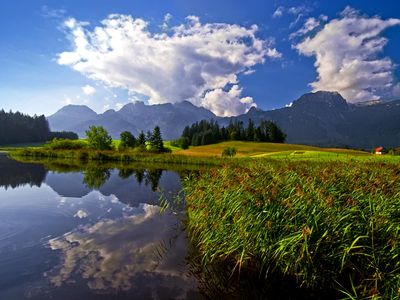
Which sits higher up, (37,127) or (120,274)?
(37,127)

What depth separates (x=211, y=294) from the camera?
8461 millimetres

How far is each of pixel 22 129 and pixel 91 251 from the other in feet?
585

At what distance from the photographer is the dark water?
8.57 m

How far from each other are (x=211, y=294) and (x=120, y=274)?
3.18 metres

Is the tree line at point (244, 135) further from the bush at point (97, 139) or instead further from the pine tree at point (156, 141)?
the bush at point (97, 139)

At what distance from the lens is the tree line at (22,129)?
153 meters

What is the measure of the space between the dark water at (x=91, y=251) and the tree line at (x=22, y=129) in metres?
159

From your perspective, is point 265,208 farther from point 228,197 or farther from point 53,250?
point 53,250

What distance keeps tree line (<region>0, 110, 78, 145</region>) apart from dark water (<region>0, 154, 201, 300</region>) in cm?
15865

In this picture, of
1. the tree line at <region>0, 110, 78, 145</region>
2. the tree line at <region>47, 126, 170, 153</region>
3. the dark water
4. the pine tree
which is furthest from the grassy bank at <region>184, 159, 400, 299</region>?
the tree line at <region>0, 110, 78, 145</region>

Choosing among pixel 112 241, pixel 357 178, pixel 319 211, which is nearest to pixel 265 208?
pixel 319 211

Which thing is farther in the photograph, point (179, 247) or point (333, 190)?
point (179, 247)

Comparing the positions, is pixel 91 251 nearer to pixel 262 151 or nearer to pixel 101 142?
pixel 101 142

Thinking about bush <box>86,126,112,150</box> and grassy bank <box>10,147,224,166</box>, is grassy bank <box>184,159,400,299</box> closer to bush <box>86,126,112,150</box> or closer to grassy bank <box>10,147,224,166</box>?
grassy bank <box>10,147,224,166</box>
